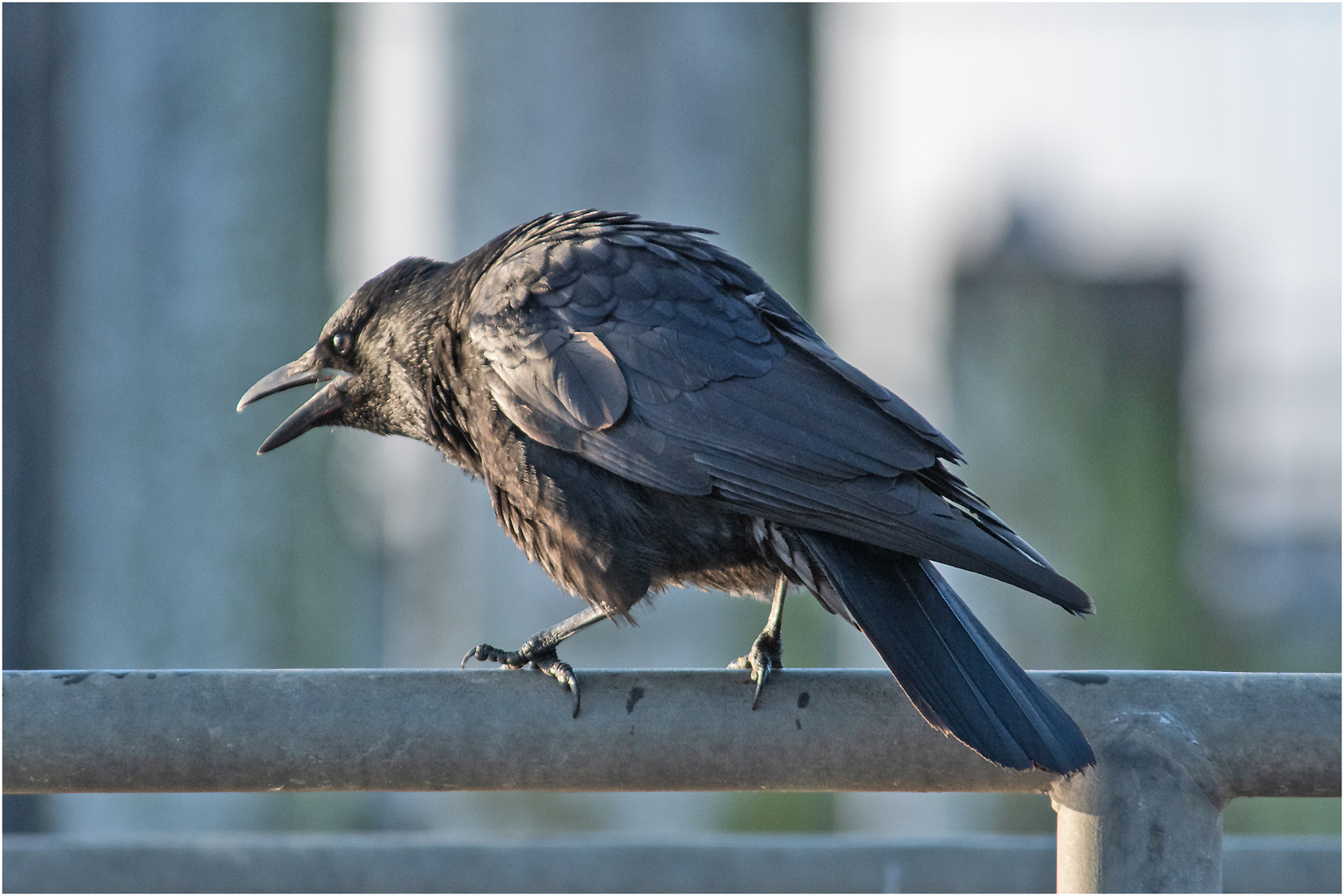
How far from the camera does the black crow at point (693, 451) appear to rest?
2127 mm

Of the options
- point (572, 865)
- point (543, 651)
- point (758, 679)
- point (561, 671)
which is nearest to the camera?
point (758, 679)

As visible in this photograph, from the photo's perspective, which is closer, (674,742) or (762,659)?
(674,742)

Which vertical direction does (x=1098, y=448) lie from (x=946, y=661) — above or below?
above

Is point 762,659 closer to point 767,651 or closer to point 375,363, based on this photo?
point 767,651

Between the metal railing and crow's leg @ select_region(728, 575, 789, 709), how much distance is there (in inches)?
3.0

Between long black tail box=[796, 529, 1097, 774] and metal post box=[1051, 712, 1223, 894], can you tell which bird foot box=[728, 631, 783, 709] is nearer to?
long black tail box=[796, 529, 1097, 774]

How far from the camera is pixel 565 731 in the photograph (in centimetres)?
184

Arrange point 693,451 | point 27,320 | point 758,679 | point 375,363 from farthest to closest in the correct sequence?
1. point 27,320
2. point 375,363
3. point 693,451
4. point 758,679

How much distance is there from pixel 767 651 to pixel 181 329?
5586 millimetres

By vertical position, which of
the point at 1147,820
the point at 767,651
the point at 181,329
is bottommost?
the point at 1147,820

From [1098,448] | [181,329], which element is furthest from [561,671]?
[1098,448]

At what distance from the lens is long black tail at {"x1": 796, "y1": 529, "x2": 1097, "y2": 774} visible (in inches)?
70.5

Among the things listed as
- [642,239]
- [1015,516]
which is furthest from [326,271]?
[642,239]

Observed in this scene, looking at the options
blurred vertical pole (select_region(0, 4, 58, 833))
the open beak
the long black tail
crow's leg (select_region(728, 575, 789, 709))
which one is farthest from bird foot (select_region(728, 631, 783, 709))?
blurred vertical pole (select_region(0, 4, 58, 833))
